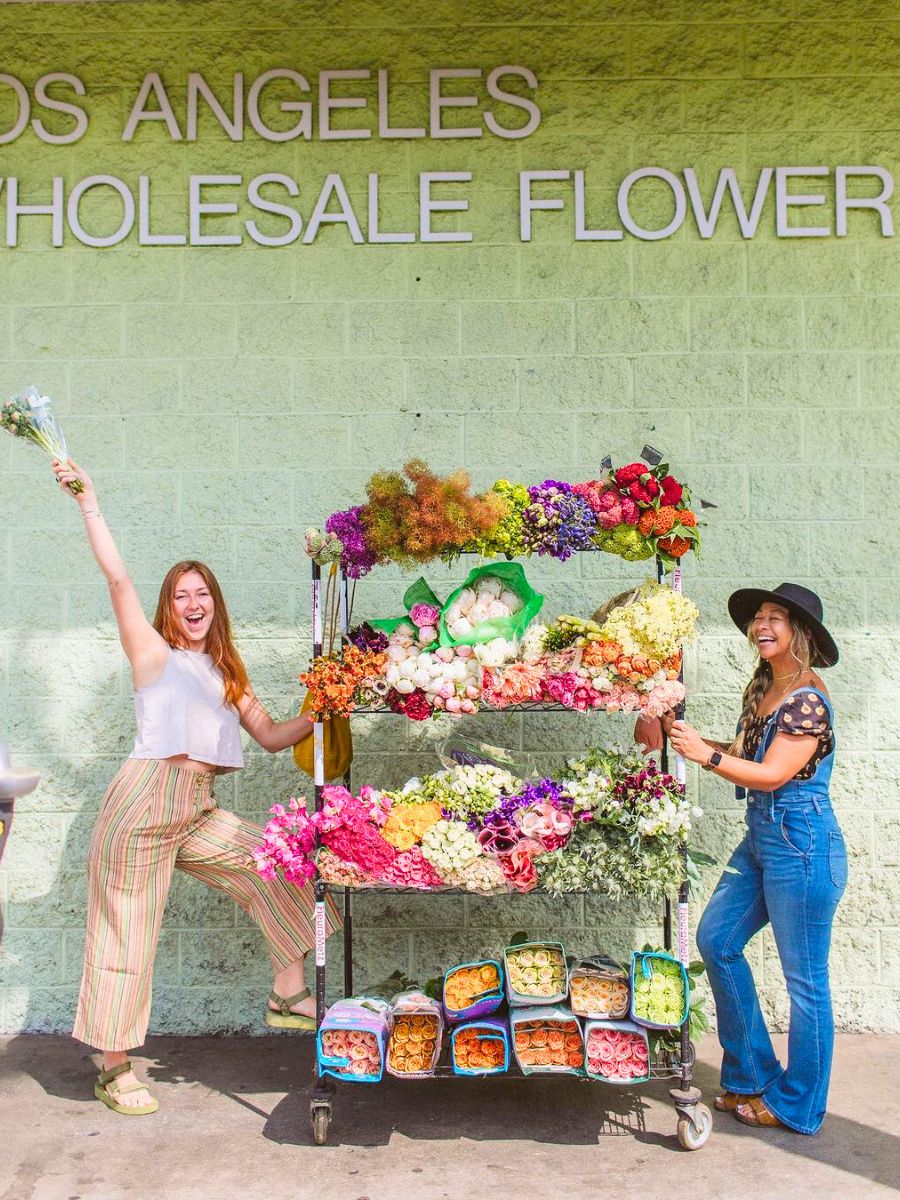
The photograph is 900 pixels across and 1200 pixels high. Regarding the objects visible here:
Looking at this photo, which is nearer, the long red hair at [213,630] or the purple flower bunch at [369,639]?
the purple flower bunch at [369,639]

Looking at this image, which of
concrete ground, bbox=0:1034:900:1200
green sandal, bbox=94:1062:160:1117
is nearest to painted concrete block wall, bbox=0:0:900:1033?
concrete ground, bbox=0:1034:900:1200

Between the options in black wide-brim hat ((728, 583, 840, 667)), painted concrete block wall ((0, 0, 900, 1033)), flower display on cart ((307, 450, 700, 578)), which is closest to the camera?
flower display on cart ((307, 450, 700, 578))

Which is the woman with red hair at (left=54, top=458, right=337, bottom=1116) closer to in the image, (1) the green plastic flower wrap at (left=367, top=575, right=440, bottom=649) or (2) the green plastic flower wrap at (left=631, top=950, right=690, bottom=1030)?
(1) the green plastic flower wrap at (left=367, top=575, right=440, bottom=649)

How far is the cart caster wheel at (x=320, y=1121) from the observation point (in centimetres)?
393

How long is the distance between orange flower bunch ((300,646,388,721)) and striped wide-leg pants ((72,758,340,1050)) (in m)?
0.69

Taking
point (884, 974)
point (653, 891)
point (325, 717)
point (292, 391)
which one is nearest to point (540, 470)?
point (292, 391)

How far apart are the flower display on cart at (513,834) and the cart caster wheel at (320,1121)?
77cm

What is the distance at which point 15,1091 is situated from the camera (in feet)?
14.5

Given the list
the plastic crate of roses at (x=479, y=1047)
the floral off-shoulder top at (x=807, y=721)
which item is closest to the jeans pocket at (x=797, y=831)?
the floral off-shoulder top at (x=807, y=721)

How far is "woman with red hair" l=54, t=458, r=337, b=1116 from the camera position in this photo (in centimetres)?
419

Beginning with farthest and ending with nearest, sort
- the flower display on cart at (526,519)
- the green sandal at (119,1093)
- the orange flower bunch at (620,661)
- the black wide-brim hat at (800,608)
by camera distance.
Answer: the green sandal at (119,1093) < the black wide-brim hat at (800,608) < the flower display on cart at (526,519) < the orange flower bunch at (620,661)

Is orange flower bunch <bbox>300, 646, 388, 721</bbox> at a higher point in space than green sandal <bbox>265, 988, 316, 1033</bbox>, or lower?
higher

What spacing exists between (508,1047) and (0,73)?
467 cm

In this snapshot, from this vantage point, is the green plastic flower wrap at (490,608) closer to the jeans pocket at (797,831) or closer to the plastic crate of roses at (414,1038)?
the jeans pocket at (797,831)
